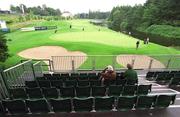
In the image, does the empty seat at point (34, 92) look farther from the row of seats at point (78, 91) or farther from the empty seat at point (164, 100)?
the empty seat at point (164, 100)

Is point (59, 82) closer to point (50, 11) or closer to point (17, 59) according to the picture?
point (17, 59)

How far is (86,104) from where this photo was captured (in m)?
6.29

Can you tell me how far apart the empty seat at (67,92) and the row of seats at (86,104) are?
27.8 inches

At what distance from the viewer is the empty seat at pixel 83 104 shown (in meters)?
6.16

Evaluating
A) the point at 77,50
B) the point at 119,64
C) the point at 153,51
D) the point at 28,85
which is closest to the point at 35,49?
the point at 77,50

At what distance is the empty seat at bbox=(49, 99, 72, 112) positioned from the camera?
6.12m

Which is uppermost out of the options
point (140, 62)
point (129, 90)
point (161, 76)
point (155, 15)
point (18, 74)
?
point (155, 15)

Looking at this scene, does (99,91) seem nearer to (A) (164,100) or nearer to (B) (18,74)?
(A) (164,100)

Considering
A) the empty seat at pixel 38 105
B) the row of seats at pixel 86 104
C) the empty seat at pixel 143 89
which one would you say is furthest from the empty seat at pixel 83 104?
the empty seat at pixel 143 89

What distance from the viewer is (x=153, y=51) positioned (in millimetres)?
25781

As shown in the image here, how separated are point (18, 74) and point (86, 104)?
4.72m

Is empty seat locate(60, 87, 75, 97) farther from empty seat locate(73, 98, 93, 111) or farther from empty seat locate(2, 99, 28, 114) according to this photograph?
empty seat locate(2, 99, 28, 114)

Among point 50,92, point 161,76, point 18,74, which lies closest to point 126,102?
point 50,92

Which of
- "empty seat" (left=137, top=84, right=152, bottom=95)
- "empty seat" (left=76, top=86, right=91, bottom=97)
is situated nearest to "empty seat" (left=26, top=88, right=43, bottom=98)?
"empty seat" (left=76, top=86, right=91, bottom=97)
